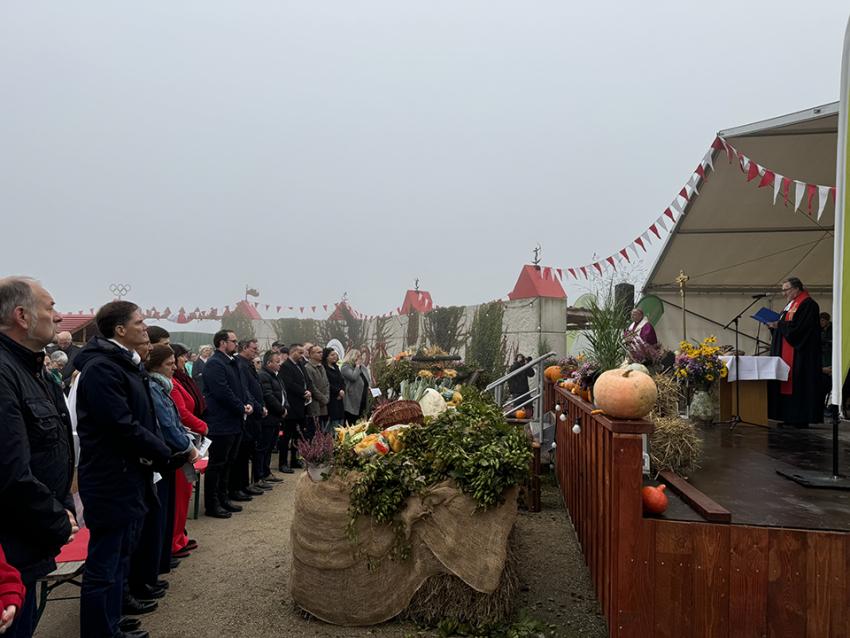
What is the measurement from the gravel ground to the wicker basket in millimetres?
1384

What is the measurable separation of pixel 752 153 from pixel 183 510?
756cm

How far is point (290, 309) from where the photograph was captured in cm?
2364

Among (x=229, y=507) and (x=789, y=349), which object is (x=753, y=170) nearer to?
(x=789, y=349)

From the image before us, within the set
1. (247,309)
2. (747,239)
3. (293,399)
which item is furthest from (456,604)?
(247,309)

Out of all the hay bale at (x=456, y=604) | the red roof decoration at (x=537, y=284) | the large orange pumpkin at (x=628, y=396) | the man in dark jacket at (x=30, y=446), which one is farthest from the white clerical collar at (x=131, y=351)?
the red roof decoration at (x=537, y=284)

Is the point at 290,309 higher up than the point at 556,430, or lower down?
higher up

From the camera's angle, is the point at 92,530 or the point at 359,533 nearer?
the point at 92,530

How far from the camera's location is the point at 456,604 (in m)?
3.48

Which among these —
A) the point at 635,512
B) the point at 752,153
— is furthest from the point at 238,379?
the point at 752,153

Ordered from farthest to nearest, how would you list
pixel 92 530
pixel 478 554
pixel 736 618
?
pixel 478 554, pixel 92 530, pixel 736 618

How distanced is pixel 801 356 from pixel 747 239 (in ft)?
13.3

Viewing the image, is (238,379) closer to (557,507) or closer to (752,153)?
(557,507)

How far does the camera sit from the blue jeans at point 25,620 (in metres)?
2.11

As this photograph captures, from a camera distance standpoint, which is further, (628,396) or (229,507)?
(229,507)
